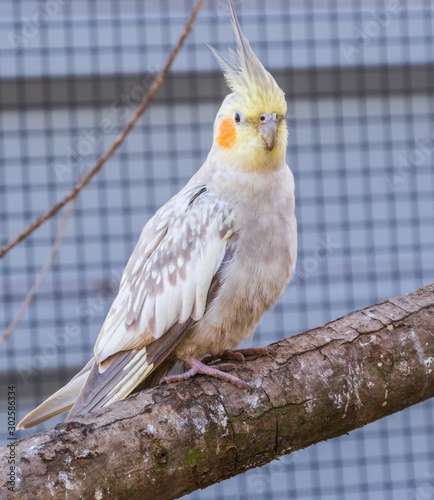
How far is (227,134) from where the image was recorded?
7.69ft

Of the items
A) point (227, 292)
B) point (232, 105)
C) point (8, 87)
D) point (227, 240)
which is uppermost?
point (8, 87)

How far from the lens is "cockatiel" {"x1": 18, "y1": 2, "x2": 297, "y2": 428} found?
7.09 feet

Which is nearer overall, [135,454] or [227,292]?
[135,454]

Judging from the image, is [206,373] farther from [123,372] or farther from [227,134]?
[227,134]

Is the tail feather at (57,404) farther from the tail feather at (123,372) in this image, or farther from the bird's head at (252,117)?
the bird's head at (252,117)

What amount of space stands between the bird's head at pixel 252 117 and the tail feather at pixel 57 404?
907 mm

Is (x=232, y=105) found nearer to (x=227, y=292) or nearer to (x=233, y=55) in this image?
(x=233, y=55)

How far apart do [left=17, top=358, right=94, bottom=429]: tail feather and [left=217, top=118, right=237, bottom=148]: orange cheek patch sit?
35.6 inches

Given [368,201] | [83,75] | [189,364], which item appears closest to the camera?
[189,364]

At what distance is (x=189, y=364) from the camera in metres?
2.13

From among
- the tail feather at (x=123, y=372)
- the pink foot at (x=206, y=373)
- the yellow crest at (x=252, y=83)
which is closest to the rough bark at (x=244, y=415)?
the pink foot at (x=206, y=373)

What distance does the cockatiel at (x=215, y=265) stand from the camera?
7.09 feet

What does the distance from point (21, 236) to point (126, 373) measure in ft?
1.88

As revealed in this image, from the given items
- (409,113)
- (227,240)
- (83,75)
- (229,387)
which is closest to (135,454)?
(229,387)
